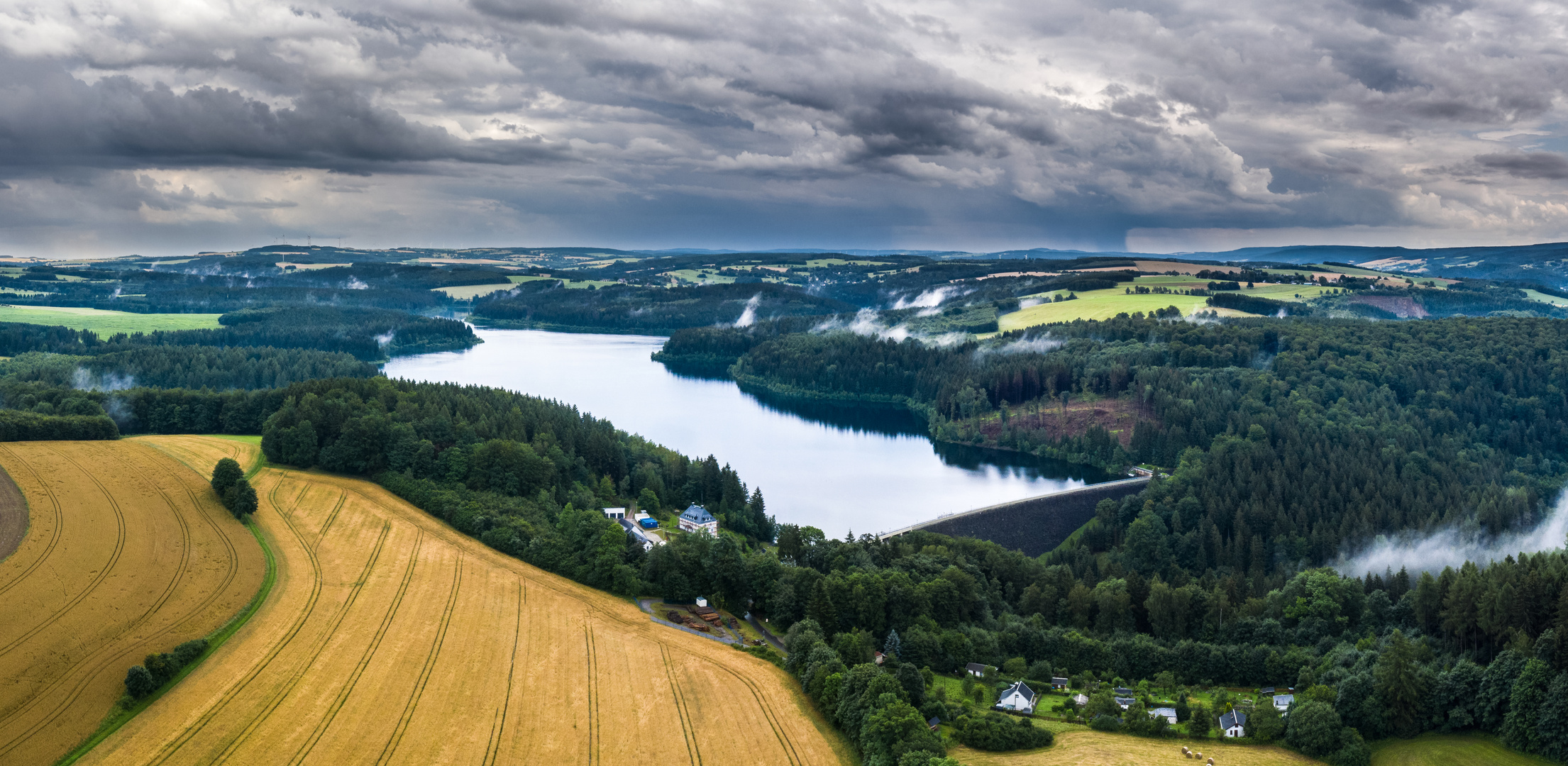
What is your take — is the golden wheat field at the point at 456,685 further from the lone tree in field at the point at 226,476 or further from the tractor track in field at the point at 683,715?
the lone tree in field at the point at 226,476

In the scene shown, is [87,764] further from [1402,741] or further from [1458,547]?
[1458,547]

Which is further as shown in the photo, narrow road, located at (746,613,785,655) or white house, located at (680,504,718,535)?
white house, located at (680,504,718,535)

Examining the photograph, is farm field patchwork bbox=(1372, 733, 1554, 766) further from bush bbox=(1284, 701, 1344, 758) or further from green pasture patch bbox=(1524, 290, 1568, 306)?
green pasture patch bbox=(1524, 290, 1568, 306)

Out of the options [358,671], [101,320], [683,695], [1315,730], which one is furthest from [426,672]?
[101,320]

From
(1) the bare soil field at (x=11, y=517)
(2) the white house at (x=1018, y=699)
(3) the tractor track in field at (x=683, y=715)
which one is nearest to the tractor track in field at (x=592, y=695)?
(3) the tractor track in field at (x=683, y=715)

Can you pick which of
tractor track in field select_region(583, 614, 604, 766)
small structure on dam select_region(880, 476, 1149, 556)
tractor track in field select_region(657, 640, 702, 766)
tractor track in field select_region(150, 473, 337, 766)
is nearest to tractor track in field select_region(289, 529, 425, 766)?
tractor track in field select_region(150, 473, 337, 766)

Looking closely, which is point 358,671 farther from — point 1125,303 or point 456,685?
point 1125,303

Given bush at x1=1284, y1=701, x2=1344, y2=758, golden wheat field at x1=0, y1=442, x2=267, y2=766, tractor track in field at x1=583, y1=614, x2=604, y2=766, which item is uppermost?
golden wheat field at x1=0, y1=442, x2=267, y2=766
